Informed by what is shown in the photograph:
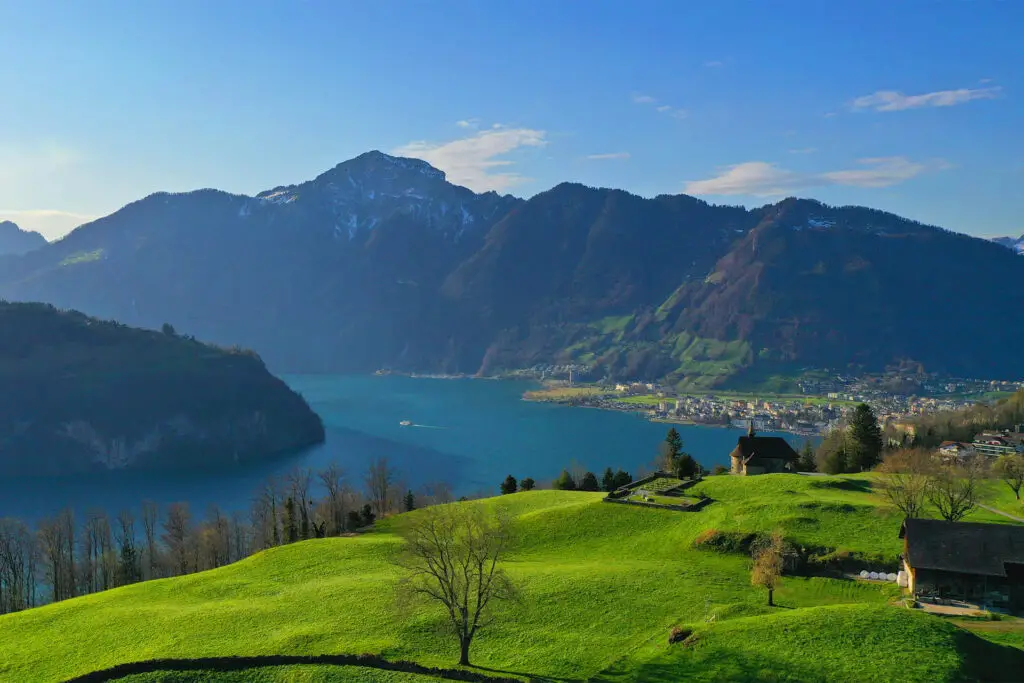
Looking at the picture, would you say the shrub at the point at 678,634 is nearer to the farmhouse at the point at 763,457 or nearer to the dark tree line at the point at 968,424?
the farmhouse at the point at 763,457

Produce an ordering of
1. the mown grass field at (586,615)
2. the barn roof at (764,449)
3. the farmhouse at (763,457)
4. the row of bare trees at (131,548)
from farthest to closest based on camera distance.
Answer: the barn roof at (764,449) → the farmhouse at (763,457) → the row of bare trees at (131,548) → the mown grass field at (586,615)

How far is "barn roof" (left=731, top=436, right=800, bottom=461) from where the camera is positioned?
95.9 metres

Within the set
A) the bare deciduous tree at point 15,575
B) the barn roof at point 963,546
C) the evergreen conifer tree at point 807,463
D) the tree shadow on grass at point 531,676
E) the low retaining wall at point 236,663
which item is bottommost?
the bare deciduous tree at point 15,575

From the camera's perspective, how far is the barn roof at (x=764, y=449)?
95875 mm

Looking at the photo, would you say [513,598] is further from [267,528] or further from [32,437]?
[32,437]

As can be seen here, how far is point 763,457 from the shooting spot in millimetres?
95625

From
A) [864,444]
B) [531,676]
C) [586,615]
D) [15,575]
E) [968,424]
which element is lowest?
[15,575]

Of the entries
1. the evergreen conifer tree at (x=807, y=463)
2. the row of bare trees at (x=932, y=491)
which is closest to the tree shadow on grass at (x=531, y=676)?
the row of bare trees at (x=932, y=491)

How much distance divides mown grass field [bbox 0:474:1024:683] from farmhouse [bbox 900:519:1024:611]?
294 centimetres

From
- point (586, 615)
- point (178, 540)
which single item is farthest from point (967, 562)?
point (178, 540)

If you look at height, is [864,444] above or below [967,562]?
below

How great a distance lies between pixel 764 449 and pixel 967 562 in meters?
52.3

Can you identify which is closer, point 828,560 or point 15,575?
point 828,560

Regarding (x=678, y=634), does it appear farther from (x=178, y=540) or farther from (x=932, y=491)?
(x=178, y=540)
